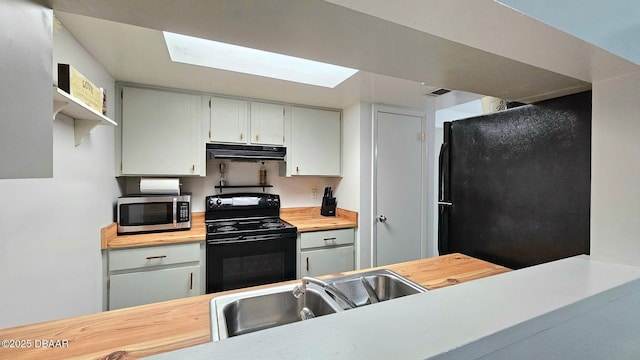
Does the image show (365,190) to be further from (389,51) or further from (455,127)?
(389,51)

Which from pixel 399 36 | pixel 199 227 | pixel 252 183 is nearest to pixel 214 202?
pixel 199 227

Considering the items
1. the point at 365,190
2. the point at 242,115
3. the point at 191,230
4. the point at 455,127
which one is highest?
the point at 242,115

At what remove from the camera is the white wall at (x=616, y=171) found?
0.76 metres

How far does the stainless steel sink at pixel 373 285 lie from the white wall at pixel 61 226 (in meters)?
1.26

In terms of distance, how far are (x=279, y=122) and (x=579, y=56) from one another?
2233 millimetres

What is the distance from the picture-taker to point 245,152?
2.43 metres

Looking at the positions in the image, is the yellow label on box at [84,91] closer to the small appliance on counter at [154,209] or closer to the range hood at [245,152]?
the small appliance on counter at [154,209]

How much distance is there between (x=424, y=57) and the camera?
77cm

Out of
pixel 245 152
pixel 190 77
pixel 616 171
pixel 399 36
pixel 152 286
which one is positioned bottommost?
pixel 152 286

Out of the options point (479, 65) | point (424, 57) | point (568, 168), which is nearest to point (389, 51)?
point (424, 57)

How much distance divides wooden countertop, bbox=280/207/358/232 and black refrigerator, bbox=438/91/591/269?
115 centimetres

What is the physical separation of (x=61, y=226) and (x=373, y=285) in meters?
1.60

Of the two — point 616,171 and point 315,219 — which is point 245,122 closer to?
point 315,219

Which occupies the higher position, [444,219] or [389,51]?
[389,51]
